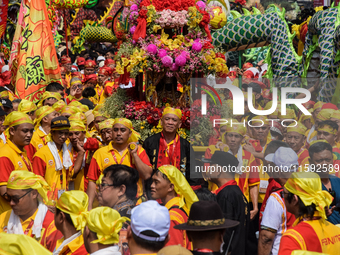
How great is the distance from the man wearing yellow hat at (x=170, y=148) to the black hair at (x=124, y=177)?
1.74m

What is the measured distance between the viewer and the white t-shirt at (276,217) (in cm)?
373

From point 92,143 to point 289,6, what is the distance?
32.6 metres

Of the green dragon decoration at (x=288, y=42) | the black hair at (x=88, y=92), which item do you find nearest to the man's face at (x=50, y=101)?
the black hair at (x=88, y=92)

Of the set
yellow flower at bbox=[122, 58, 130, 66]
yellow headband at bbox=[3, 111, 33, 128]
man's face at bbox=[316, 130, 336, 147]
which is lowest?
man's face at bbox=[316, 130, 336, 147]

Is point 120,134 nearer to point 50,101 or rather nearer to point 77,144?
point 77,144

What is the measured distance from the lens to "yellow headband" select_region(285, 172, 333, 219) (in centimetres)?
301

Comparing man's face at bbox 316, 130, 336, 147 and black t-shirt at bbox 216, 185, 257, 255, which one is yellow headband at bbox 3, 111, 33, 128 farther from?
man's face at bbox 316, 130, 336, 147

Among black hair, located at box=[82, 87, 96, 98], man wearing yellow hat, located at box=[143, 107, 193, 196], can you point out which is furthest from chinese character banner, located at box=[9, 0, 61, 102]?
man wearing yellow hat, located at box=[143, 107, 193, 196]

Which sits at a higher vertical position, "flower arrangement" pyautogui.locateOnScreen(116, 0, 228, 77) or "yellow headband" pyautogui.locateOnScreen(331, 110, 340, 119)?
"flower arrangement" pyautogui.locateOnScreen(116, 0, 228, 77)

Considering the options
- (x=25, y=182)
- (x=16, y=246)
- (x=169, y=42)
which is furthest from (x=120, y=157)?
(x=16, y=246)

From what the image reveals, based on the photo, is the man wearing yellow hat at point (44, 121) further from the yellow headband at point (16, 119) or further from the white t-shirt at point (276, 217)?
the white t-shirt at point (276, 217)

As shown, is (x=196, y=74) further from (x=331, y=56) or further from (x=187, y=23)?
(x=331, y=56)

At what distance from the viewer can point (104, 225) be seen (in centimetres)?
268

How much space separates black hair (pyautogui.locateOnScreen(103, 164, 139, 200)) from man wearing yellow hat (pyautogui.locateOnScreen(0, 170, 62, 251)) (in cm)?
64
